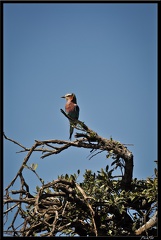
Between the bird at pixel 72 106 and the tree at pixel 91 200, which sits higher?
the bird at pixel 72 106

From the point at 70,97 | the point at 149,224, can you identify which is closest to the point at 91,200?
the point at 149,224

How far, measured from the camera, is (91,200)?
14.7ft

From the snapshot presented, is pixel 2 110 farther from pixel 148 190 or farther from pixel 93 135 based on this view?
pixel 148 190

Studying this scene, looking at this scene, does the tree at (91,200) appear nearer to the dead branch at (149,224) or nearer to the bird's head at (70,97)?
the dead branch at (149,224)

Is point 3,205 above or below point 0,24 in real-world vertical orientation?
below

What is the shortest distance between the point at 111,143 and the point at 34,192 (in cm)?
97

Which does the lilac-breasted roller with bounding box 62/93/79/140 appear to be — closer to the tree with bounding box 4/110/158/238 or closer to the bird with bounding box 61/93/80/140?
the bird with bounding box 61/93/80/140

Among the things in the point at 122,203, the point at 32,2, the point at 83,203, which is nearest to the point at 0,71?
the point at 32,2

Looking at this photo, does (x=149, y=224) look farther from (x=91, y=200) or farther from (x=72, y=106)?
(x=72, y=106)

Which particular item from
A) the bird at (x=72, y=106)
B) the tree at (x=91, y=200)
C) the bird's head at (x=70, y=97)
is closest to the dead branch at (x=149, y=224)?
the tree at (x=91, y=200)

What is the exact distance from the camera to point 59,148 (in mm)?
4699

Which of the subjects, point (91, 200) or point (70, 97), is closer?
point (91, 200)

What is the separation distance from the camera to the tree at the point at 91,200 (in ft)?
13.9

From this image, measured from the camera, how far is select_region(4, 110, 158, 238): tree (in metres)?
4.23
